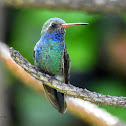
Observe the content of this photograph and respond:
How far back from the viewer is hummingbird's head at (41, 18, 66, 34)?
2.46 metres

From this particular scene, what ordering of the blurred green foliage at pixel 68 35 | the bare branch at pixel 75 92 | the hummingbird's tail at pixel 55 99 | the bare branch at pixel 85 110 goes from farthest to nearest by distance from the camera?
the blurred green foliage at pixel 68 35 < the bare branch at pixel 85 110 < the hummingbird's tail at pixel 55 99 < the bare branch at pixel 75 92

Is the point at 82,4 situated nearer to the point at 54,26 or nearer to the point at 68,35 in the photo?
the point at 68,35

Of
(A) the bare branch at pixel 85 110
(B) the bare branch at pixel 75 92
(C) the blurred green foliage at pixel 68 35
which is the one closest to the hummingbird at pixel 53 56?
(B) the bare branch at pixel 75 92

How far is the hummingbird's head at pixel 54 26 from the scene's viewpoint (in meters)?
2.46

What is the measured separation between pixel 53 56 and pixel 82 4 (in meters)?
1.32

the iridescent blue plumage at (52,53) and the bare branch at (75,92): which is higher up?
the iridescent blue plumage at (52,53)

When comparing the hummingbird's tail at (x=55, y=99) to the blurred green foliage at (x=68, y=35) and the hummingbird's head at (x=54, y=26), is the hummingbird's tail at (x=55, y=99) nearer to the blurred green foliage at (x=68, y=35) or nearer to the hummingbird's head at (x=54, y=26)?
the hummingbird's head at (x=54, y=26)

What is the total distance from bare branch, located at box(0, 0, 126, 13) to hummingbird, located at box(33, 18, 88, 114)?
1184 millimetres

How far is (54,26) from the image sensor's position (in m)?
2.51

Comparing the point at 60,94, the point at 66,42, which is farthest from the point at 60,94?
the point at 66,42

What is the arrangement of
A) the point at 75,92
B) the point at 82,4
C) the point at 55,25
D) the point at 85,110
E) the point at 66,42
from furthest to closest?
the point at 66,42, the point at 82,4, the point at 85,110, the point at 55,25, the point at 75,92

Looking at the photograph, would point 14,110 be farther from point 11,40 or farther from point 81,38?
point 81,38

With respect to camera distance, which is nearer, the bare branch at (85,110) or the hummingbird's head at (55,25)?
the hummingbird's head at (55,25)

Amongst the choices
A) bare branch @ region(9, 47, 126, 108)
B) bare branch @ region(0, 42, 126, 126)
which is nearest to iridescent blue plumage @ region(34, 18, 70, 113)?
bare branch @ region(9, 47, 126, 108)
